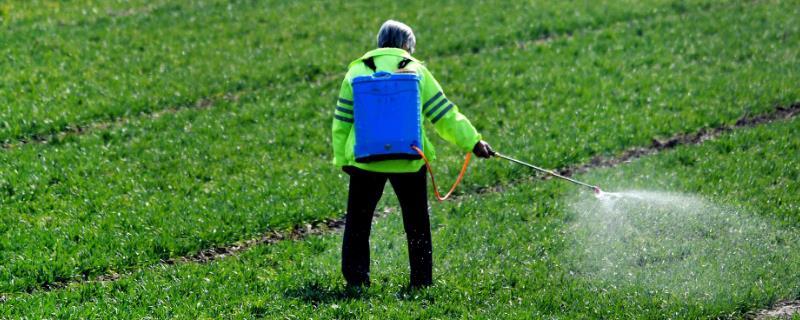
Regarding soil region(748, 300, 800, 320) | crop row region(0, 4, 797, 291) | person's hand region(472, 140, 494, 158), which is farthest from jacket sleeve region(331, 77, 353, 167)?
soil region(748, 300, 800, 320)

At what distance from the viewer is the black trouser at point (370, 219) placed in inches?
336

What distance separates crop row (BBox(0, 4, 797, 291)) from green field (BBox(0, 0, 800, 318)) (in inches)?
1.4

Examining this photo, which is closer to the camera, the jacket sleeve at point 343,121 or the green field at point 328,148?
the jacket sleeve at point 343,121

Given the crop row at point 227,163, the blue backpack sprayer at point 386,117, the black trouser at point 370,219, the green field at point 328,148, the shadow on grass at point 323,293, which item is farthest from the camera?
the crop row at point 227,163

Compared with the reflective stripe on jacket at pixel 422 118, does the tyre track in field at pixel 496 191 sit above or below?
below

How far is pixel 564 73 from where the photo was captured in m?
16.0

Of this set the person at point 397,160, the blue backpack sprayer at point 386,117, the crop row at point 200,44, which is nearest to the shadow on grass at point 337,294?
the person at point 397,160

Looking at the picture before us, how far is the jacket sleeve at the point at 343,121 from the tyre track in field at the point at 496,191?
2.47 metres

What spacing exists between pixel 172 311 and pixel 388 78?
271cm

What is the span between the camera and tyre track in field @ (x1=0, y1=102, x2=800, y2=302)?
9.66 meters

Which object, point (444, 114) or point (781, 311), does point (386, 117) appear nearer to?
point (444, 114)

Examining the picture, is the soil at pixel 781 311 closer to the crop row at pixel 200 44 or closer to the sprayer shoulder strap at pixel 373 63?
the sprayer shoulder strap at pixel 373 63

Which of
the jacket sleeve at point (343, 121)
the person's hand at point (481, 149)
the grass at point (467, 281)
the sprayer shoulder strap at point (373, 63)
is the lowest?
the grass at point (467, 281)

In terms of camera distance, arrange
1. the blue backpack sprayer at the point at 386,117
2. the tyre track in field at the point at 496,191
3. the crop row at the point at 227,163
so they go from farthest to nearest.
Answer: the crop row at the point at 227,163, the tyre track in field at the point at 496,191, the blue backpack sprayer at the point at 386,117
